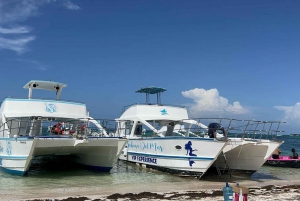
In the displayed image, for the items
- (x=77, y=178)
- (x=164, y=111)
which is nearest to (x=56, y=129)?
(x=77, y=178)

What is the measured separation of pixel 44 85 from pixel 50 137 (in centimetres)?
549

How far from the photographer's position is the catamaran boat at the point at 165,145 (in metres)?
13.1

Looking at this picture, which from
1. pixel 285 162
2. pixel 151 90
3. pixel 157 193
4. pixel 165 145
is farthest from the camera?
pixel 151 90

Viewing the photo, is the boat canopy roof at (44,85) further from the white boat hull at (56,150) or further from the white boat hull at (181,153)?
the white boat hull at (181,153)

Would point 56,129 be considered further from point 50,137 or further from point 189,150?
point 189,150

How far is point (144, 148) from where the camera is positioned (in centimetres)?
1677

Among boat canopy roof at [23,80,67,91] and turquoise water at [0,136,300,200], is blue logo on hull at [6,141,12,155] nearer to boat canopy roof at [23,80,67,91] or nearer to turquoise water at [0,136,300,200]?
turquoise water at [0,136,300,200]

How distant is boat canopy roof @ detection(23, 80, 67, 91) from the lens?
16419mm

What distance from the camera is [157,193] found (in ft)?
34.2

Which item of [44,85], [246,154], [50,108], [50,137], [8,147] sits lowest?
[246,154]

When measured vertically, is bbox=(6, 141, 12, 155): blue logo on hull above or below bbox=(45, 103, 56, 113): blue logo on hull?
below

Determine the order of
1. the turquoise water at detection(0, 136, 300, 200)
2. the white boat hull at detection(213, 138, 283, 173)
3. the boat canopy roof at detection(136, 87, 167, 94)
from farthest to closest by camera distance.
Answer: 1. the boat canopy roof at detection(136, 87, 167, 94)
2. the white boat hull at detection(213, 138, 283, 173)
3. the turquoise water at detection(0, 136, 300, 200)

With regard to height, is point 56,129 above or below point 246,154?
above

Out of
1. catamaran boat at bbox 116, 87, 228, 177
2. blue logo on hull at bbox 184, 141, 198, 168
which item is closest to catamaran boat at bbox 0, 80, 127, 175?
catamaran boat at bbox 116, 87, 228, 177
